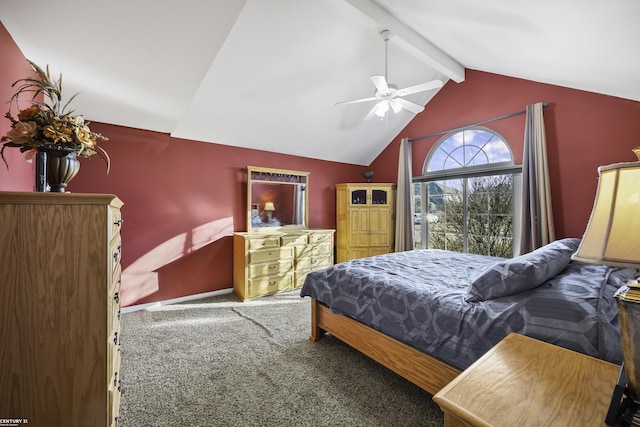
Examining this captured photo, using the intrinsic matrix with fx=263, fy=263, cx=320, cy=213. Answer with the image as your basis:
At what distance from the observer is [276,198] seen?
14.3 ft

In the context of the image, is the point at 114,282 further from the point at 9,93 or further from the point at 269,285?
the point at 269,285

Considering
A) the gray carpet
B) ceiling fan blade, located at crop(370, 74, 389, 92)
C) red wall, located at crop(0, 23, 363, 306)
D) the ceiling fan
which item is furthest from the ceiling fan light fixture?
the gray carpet

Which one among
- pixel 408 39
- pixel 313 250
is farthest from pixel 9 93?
pixel 313 250

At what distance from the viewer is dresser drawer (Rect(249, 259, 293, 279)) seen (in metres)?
3.68

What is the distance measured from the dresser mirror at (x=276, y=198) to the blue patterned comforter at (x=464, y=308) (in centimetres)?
206

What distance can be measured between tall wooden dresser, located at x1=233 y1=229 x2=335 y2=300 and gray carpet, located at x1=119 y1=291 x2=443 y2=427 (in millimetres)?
836

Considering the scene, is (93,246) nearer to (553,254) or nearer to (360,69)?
(553,254)

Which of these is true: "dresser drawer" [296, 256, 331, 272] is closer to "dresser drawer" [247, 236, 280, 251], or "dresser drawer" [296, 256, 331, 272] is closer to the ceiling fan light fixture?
"dresser drawer" [247, 236, 280, 251]

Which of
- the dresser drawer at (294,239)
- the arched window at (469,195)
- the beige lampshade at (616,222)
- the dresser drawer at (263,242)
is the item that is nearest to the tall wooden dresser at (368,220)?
the arched window at (469,195)

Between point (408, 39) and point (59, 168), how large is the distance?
3.15m

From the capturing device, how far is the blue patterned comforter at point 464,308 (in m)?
1.25

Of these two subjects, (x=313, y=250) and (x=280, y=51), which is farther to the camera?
(x=313, y=250)

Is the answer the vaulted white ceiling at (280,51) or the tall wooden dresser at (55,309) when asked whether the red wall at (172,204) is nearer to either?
the vaulted white ceiling at (280,51)

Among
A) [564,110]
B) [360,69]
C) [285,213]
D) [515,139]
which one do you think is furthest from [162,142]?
[564,110]
